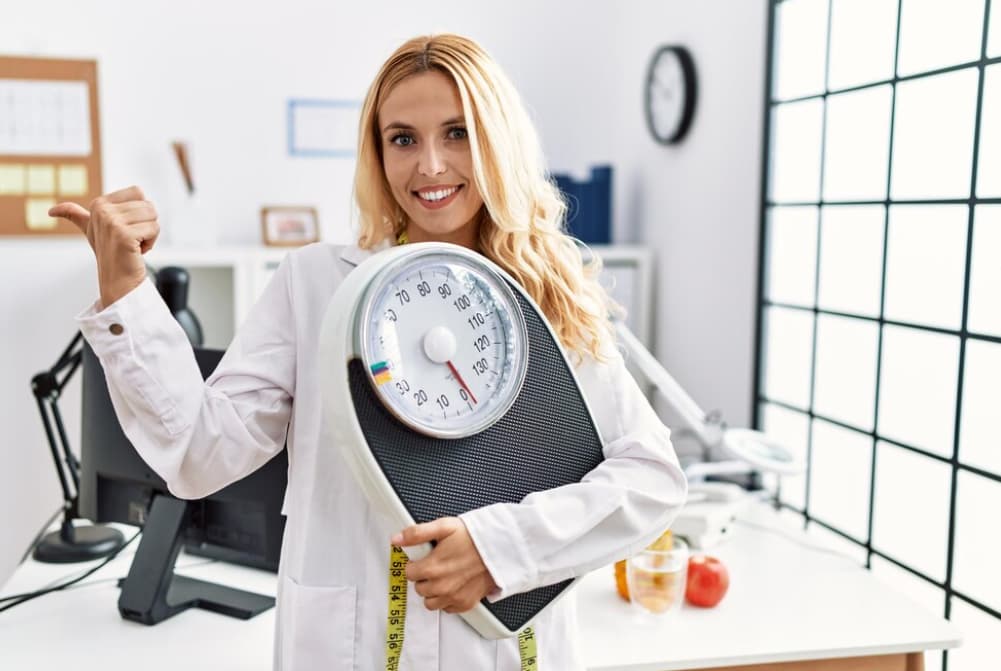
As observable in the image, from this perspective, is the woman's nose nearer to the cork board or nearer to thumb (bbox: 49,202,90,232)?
thumb (bbox: 49,202,90,232)

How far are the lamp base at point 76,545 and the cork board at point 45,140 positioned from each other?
3.76 feet

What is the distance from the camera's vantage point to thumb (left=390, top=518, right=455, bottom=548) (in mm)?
879

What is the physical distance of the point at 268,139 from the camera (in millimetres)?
2898

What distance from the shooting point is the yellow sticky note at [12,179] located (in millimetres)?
2699

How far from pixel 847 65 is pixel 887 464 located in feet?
2.96

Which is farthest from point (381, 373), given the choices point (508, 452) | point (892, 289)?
point (892, 289)

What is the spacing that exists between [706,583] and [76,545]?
1.26 meters

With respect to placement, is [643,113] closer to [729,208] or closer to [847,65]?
[729,208]

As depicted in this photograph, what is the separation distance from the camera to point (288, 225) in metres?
2.90

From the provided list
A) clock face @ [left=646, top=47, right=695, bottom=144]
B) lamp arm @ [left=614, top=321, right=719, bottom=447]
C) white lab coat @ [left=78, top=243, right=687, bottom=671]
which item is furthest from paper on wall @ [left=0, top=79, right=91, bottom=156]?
white lab coat @ [left=78, top=243, right=687, bottom=671]

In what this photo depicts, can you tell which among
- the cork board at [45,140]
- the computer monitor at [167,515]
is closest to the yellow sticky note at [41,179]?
the cork board at [45,140]

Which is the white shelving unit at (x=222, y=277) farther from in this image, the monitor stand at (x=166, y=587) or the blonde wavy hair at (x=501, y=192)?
the blonde wavy hair at (x=501, y=192)

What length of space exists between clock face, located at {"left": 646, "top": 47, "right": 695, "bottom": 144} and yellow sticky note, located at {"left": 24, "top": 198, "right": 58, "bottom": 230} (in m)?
1.84

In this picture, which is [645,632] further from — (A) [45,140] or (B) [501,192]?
(A) [45,140]
